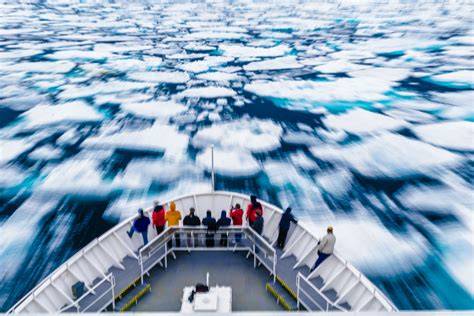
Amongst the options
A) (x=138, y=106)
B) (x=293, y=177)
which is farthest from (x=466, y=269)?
(x=138, y=106)

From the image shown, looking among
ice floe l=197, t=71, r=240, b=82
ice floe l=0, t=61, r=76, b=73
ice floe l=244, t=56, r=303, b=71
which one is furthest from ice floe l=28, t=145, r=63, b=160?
ice floe l=244, t=56, r=303, b=71

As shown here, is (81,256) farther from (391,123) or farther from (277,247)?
(391,123)

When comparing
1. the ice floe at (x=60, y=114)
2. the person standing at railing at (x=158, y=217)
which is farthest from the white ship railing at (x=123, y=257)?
the ice floe at (x=60, y=114)

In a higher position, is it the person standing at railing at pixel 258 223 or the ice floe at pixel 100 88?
the person standing at railing at pixel 258 223

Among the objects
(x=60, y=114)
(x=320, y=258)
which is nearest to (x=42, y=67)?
(x=60, y=114)

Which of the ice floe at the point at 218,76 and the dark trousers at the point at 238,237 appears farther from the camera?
the ice floe at the point at 218,76

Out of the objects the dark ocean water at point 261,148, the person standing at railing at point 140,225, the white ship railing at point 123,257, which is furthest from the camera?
the dark ocean water at point 261,148

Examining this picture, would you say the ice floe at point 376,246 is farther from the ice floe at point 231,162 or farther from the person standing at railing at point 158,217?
the person standing at railing at point 158,217
